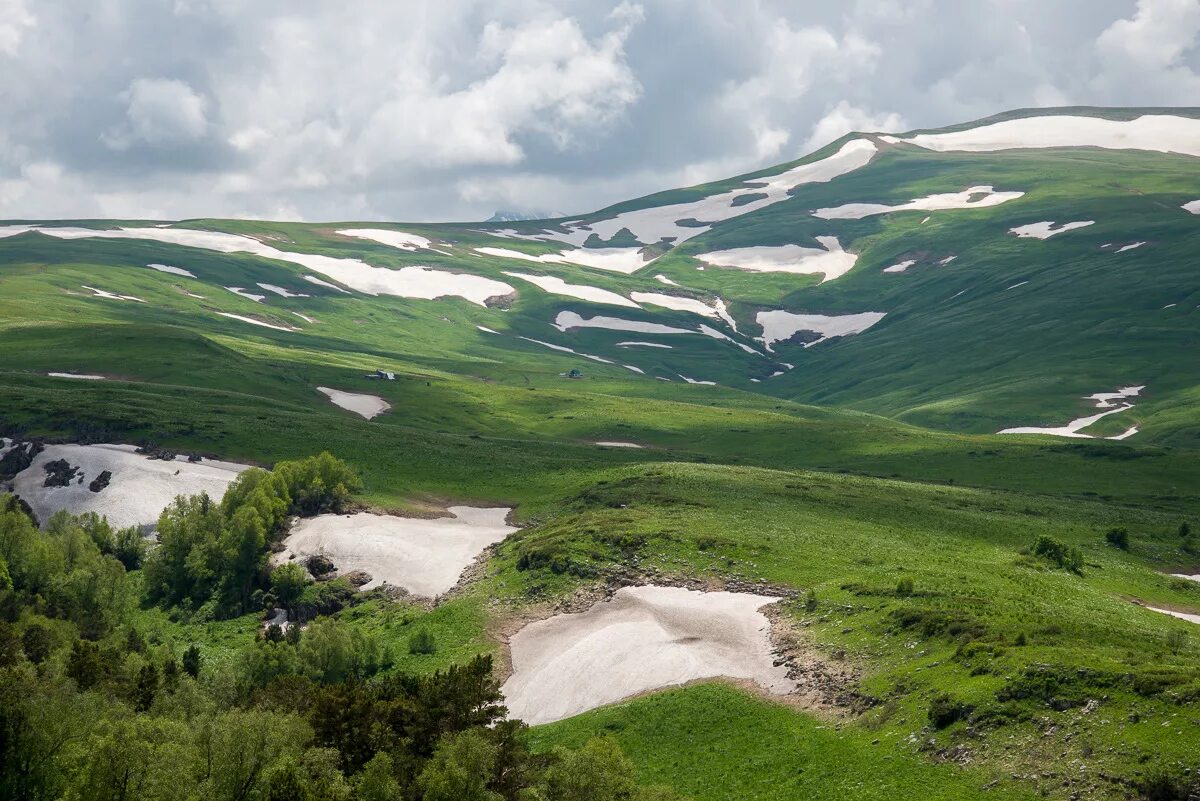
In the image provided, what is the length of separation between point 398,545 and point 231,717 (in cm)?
5238

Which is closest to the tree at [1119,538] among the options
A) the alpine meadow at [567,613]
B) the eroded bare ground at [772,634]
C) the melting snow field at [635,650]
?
the alpine meadow at [567,613]

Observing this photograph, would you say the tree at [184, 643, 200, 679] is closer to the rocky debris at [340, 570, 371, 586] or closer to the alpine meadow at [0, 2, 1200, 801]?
the alpine meadow at [0, 2, 1200, 801]

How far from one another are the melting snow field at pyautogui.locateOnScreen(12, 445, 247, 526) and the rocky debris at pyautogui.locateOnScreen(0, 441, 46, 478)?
712 mm

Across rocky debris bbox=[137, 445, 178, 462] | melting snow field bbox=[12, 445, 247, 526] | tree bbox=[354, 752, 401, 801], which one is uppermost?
tree bbox=[354, 752, 401, 801]

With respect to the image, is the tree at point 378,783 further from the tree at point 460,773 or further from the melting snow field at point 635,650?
the melting snow field at point 635,650

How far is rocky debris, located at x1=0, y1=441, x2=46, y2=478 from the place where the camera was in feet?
378

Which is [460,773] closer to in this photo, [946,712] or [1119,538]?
[946,712]

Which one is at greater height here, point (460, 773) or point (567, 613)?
point (460, 773)

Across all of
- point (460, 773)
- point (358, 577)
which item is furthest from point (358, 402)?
point (460, 773)

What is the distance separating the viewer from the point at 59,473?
11338 centimetres

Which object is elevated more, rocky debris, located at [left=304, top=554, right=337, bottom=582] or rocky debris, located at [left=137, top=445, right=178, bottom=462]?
rocky debris, located at [left=137, top=445, right=178, bottom=462]

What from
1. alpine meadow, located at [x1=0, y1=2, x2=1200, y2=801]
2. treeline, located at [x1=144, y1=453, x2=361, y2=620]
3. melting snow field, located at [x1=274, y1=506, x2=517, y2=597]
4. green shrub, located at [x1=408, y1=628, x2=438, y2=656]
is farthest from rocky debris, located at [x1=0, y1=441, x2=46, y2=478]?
green shrub, located at [x1=408, y1=628, x2=438, y2=656]

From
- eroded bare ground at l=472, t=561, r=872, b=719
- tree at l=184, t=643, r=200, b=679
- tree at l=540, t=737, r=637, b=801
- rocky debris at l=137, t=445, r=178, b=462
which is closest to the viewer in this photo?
tree at l=540, t=737, r=637, b=801

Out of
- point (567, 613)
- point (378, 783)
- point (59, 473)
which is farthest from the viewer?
point (59, 473)
